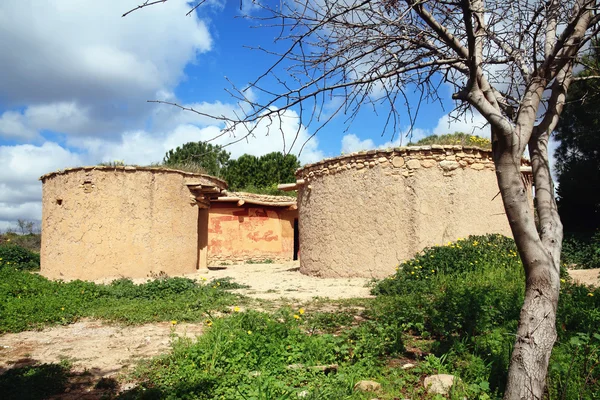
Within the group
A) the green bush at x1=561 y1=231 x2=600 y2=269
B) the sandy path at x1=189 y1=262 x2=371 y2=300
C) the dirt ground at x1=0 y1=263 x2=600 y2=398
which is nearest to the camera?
the dirt ground at x1=0 y1=263 x2=600 y2=398

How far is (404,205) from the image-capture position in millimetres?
8578

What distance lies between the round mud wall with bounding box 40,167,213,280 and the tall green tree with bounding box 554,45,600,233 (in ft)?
42.8

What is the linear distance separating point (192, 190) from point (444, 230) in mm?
6549

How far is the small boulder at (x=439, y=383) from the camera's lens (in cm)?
289

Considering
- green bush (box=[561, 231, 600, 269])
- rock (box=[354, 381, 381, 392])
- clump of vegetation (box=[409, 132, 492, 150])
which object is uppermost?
clump of vegetation (box=[409, 132, 492, 150])

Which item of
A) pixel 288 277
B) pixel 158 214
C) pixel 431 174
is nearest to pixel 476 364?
pixel 431 174

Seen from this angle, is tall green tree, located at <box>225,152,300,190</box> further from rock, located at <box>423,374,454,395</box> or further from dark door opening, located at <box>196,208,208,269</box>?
rock, located at <box>423,374,454,395</box>

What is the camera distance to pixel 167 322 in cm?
521

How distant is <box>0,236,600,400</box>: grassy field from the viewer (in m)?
2.90

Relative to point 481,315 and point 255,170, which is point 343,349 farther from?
point 255,170

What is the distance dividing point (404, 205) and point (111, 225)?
6921 mm

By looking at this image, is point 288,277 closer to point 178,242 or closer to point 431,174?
point 178,242

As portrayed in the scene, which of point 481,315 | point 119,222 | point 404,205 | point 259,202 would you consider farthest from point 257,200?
point 481,315

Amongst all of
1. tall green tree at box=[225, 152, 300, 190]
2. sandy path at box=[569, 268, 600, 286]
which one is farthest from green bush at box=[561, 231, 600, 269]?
tall green tree at box=[225, 152, 300, 190]
